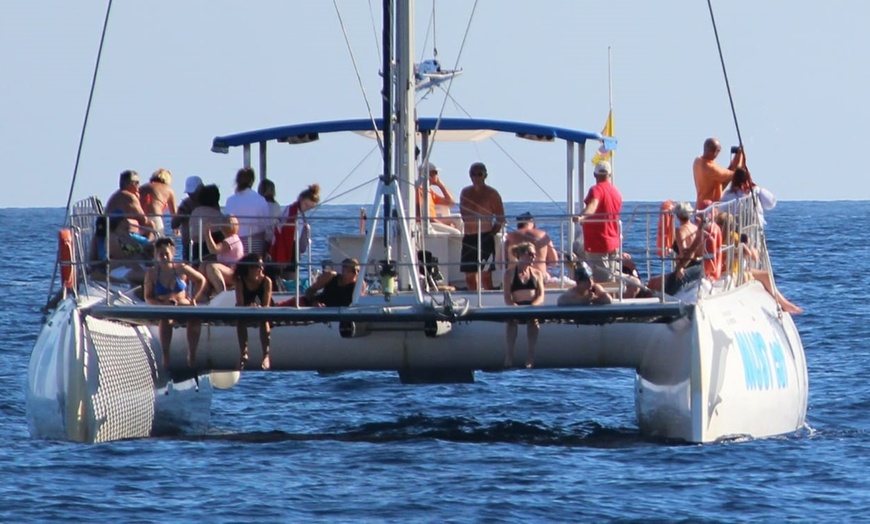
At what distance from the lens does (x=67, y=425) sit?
568 inches

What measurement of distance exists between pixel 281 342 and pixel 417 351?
108cm

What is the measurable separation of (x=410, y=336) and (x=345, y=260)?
842mm

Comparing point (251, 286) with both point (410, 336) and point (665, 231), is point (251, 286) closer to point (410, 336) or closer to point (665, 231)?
point (410, 336)

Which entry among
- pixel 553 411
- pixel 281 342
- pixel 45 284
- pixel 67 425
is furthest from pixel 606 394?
pixel 45 284

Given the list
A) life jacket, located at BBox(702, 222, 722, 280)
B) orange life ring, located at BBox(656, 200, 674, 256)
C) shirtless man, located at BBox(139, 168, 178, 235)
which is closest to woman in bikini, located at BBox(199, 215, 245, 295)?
shirtless man, located at BBox(139, 168, 178, 235)

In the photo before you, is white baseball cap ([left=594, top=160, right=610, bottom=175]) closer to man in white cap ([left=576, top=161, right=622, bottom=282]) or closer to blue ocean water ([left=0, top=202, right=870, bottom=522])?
man in white cap ([left=576, top=161, right=622, bottom=282])

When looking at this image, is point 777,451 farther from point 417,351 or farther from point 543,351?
point 417,351

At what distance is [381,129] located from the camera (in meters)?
17.4

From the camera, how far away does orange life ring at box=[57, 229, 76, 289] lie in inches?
582

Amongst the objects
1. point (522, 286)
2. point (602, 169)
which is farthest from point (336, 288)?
point (602, 169)

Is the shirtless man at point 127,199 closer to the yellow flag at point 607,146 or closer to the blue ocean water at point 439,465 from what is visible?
the blue ocean water at point 439,465

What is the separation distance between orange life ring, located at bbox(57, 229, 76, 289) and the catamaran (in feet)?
0.08

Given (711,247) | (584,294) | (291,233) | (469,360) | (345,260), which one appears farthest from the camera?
(291,233)

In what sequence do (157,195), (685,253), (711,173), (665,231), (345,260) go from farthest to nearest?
1. (711,173)
2. (157,195)
3. (685,253)
4. (345,260)
5. (665,231)
